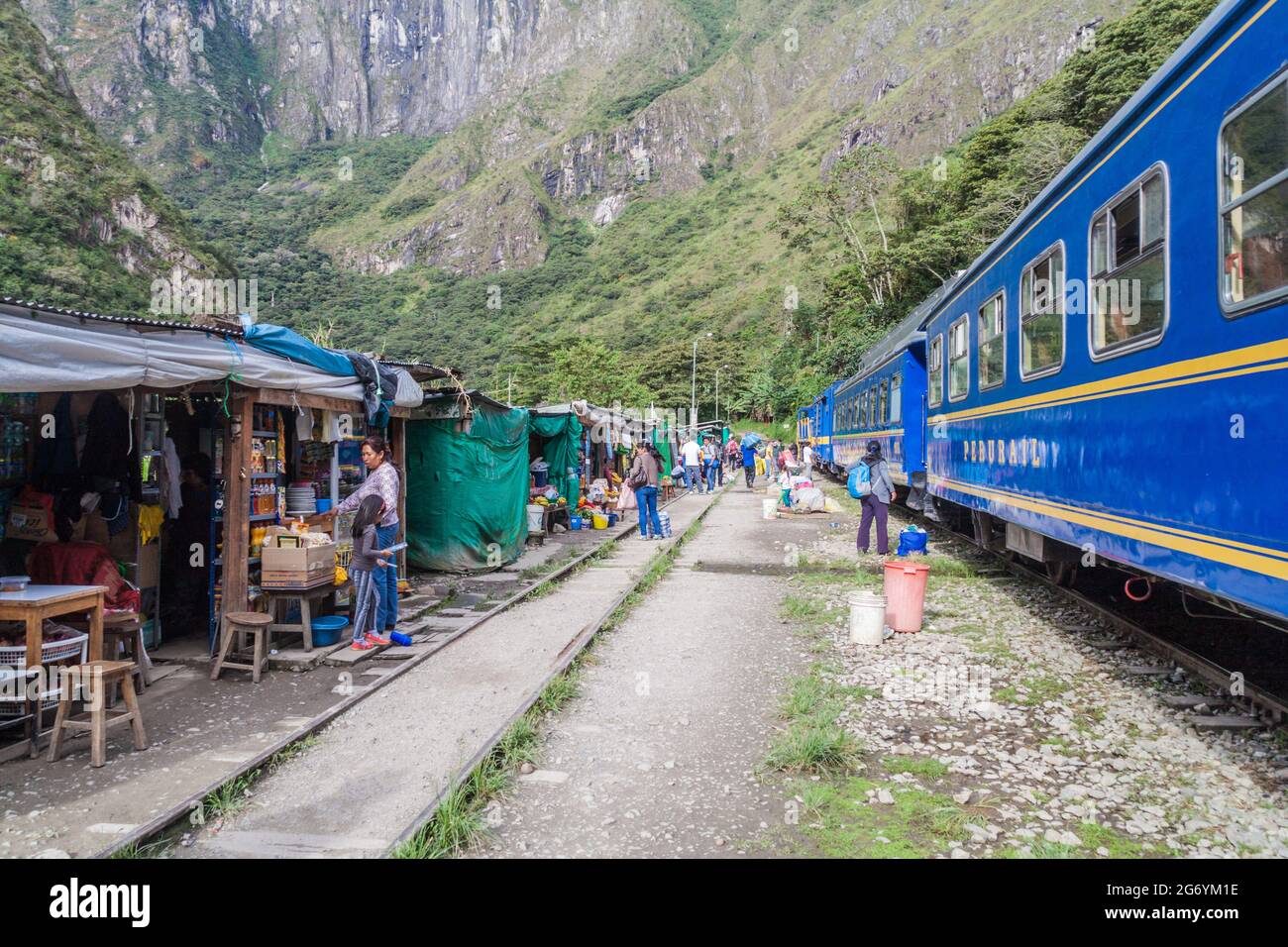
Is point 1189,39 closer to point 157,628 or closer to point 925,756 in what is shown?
point 925,756

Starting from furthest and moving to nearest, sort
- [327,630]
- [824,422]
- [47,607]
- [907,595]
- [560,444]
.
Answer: [824,422] → [560,444] → [907,595] → [327,630] → [47,607]

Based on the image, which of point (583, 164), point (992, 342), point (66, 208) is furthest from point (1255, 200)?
point (583, 164)

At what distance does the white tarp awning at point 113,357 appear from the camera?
4371 mm

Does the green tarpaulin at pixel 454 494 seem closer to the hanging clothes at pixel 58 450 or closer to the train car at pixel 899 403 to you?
the hanging clothes at pixel 58 450

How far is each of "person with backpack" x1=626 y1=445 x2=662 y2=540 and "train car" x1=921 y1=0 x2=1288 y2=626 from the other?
820cm

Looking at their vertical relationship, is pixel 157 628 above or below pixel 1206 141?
below

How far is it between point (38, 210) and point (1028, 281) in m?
68.2

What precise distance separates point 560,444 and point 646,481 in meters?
2.58

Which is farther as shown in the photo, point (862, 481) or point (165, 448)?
point (862, 481)

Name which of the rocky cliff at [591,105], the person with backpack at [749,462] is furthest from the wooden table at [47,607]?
the rocky cliff at [591,105]

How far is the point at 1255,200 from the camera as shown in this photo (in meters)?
3.54

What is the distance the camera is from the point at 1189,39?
419cm

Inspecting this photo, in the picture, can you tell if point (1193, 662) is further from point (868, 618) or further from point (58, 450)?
point (58, 450)

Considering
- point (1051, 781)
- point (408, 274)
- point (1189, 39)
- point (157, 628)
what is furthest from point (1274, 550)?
point (408, 274)
